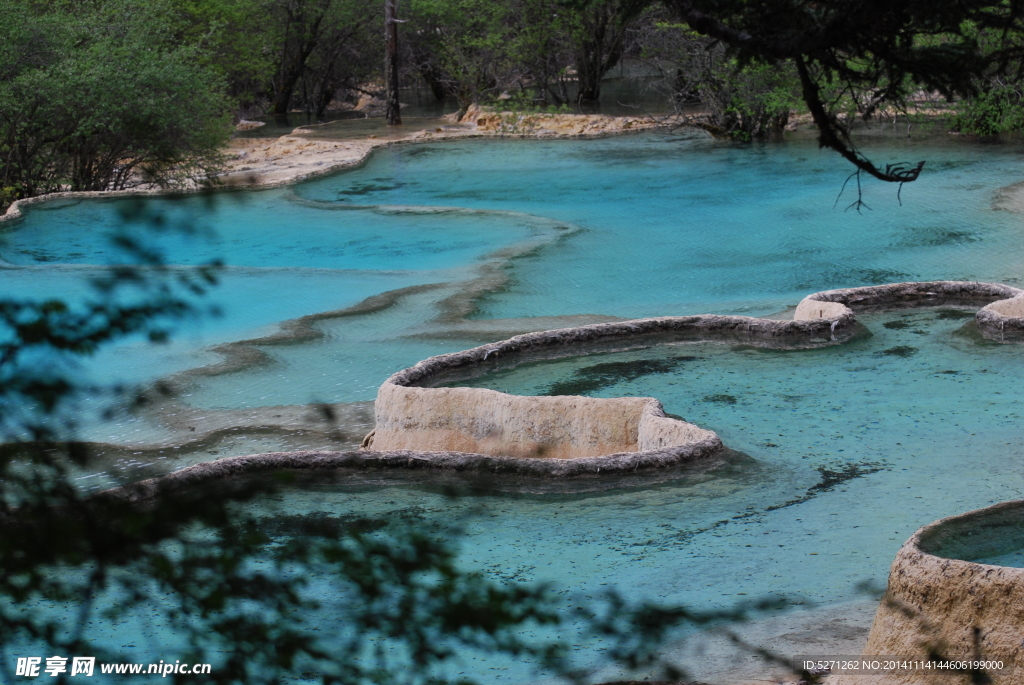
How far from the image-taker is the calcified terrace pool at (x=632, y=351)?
5.33 meters

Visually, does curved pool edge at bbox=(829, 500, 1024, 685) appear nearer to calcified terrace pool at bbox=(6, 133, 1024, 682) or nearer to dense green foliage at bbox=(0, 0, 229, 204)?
calcified terrace pool at bbox=(6, 133, 1024, 682)

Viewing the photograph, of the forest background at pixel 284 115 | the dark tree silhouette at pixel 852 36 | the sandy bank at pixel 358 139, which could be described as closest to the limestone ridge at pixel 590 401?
the forest background at pixel 284 115

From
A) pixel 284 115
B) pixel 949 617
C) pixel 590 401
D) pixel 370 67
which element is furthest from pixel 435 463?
pixel 370 67

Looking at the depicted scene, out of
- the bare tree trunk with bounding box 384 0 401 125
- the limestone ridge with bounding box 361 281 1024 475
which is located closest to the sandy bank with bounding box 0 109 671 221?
the bare tree trunk with bounding box 384 0 401 125

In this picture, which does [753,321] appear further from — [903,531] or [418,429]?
[903,531]

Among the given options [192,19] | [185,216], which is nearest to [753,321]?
[185,216]

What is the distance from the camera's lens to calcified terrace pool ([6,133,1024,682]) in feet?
17.5

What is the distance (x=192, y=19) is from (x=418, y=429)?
19.6 metres

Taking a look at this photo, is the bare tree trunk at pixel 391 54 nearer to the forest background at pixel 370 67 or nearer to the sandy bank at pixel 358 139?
the sandy bank at pixel 358 139

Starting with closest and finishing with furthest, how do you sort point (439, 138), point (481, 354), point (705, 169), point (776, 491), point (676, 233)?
point (776, 491) → point (481, 354) → point (676, 233) → point (705, 169) → point (439, 138)

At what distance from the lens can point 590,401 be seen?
7.02 m

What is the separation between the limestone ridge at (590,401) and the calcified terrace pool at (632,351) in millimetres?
147

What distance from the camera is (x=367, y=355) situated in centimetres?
969

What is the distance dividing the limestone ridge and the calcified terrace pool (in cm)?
15
